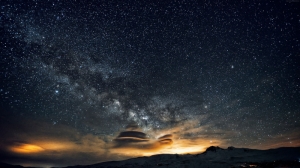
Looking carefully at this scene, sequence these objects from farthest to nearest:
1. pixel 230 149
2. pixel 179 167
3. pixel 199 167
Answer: pixel 230 149
pixel 179 167
pixel 199 167

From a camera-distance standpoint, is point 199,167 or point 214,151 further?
point 214,151

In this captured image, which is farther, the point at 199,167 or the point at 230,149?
the point at 230,149

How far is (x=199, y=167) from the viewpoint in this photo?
54.0 meters

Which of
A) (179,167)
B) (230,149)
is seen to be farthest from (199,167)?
(230,149)

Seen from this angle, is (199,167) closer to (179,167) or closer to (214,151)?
(179,167)

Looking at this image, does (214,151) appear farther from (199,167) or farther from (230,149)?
(199,167)

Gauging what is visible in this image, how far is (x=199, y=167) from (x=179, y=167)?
921 cm

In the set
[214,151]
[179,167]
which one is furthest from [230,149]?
[179,167]

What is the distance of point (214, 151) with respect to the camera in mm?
92188

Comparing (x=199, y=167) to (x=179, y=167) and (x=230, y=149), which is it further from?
(x=230, y=149)

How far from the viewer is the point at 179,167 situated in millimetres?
60156

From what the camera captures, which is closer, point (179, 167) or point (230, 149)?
point (179, 167)

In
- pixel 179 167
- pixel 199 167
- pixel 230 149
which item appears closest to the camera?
pixel 199 167

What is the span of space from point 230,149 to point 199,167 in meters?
44.2
